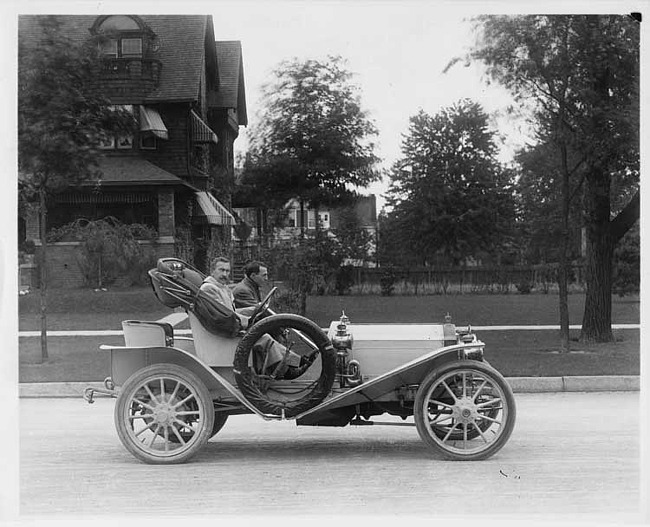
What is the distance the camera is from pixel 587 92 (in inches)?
418

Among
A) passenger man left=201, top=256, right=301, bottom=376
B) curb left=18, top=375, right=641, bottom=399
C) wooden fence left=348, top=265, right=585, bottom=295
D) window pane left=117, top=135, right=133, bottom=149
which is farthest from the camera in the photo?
wooden fence left=348, top=265, right=585, bottom=295

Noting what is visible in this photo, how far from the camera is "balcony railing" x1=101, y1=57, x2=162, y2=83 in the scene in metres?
9.04

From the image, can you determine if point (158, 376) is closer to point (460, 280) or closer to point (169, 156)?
point (169, 156)

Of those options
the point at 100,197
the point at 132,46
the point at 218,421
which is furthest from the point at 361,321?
the point at 132,46

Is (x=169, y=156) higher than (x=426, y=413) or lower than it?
higher

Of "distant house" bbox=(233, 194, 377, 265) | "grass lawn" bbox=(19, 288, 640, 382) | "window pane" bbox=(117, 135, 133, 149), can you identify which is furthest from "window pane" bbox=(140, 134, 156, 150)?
"grass lawn" bbox=(19, 288, 640, 382)

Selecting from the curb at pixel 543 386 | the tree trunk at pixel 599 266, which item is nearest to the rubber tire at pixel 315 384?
the curb at pixel 543 386

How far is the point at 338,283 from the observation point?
38.8ft

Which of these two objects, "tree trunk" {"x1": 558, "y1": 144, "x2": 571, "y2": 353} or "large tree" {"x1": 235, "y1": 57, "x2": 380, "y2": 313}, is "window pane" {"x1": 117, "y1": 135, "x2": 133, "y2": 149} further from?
"tree trunk" {"x1": 558, "y1": 144, "x2": 571, "y2": 353}

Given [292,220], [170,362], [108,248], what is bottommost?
[170,362]

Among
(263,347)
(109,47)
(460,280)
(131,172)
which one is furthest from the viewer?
(460,280)

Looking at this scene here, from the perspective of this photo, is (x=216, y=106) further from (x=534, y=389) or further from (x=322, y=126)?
(x=534, y=389)

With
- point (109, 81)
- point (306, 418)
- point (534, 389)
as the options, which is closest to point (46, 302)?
point (109, 81)

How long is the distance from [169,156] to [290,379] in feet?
14.9
